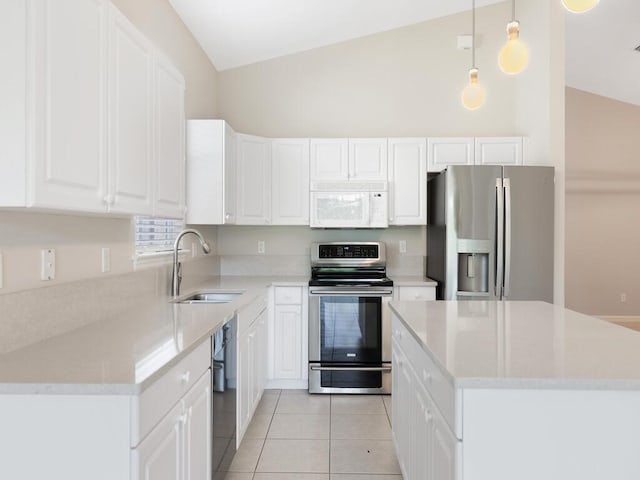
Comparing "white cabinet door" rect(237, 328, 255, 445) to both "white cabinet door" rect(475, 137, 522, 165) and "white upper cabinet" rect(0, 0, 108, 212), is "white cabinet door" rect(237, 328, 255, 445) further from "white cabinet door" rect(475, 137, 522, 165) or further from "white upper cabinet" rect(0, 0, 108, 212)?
"white cabinet door" rect(475, 137, 522, 165)

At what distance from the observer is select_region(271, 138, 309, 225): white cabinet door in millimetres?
3920

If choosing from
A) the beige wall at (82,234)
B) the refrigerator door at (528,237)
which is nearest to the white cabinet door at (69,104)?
the beige wall at (82,234)

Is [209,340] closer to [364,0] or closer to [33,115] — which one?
[33,115]

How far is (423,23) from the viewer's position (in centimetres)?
430

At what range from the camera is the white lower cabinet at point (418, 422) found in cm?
131

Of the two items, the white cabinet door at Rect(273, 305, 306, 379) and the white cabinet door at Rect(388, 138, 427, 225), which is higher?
the white cabinet door at Rect(388, 138, 427, 225)

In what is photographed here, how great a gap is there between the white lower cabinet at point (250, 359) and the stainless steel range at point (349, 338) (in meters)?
0.45

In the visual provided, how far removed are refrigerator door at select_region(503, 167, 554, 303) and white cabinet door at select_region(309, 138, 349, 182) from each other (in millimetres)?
1362

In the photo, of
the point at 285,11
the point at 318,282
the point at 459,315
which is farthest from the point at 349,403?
the point at 285,11

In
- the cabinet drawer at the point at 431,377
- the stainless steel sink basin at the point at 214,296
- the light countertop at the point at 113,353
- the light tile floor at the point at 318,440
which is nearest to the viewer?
the light countertop at the point at 113,353

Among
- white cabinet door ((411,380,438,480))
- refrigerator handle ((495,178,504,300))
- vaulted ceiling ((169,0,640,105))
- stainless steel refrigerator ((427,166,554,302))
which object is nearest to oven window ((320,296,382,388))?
stainless steel refrigerator ((427,166,554,302))

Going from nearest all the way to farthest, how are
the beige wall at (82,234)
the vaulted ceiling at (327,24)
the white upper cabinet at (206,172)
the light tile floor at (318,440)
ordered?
the beige wall at (82,234) < the light tile floor at (318,440) < the white upper cabinet at (206,172) < the vaulted ceiling at (327,24)

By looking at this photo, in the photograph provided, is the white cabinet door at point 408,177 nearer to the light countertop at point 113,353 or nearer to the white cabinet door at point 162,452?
the light countertop at point 113,353

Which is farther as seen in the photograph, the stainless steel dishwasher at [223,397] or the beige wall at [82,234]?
the stainless steel dishwasher at [223,397]
